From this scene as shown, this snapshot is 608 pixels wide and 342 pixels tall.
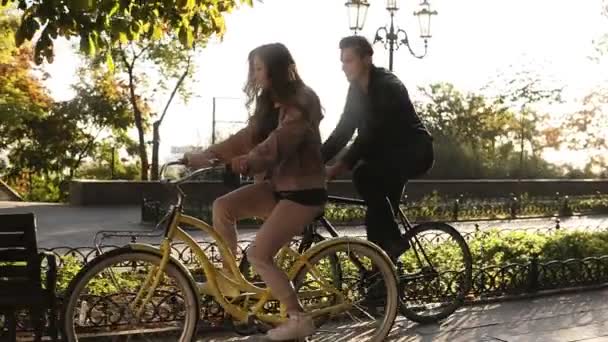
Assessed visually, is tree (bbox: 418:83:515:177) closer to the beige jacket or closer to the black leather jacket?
the black leather jacket

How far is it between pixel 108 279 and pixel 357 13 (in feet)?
31.0

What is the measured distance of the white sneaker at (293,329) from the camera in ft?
14.2

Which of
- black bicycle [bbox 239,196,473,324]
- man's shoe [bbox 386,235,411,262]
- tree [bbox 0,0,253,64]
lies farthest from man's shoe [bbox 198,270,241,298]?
tree [bbox 0,0,253,64]

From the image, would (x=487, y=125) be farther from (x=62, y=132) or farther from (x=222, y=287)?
(x=222, y=287)

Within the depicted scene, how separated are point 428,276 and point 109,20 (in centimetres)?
311

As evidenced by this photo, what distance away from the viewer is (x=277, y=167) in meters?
4.24

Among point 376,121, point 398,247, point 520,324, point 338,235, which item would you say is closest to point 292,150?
point 338,235

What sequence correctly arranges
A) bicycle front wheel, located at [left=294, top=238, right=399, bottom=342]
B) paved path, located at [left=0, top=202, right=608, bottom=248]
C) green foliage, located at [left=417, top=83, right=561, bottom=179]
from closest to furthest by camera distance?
bicycle front wheel, located at [left=294, top=238, right=399, bottom=342]
paved path, located at [left=0, top=202, right=608, bottom=248]
green foliage, located at [left=417, top=83, right=561, bottom=179]

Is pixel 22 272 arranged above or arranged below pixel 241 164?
below

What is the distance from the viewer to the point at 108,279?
460cm

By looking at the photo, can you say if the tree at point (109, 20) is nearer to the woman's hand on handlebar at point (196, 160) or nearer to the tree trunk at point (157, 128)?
the woman's hand on handlebar at point (196, 160)

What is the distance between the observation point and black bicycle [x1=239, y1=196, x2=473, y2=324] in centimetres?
555

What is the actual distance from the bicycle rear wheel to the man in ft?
0.85

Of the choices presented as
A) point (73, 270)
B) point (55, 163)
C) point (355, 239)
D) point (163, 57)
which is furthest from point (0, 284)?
point (55, 163)
